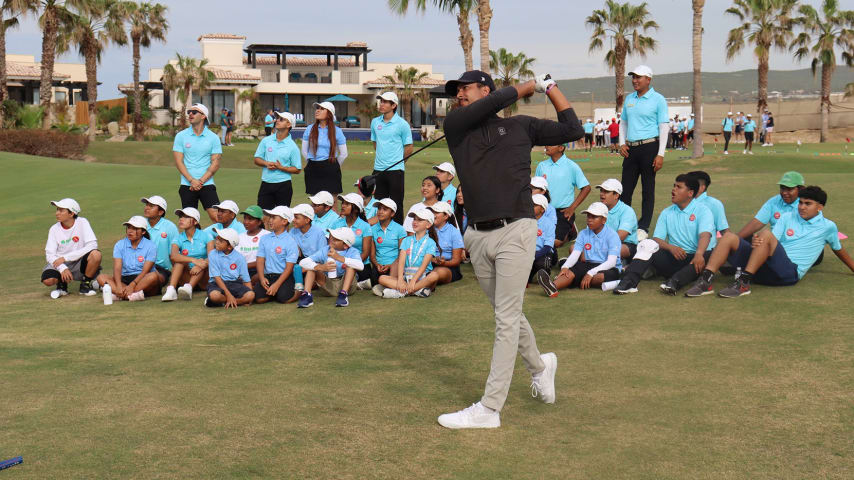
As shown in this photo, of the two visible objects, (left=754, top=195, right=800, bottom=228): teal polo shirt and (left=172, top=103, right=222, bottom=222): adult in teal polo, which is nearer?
(left=754, top=195, right=800, bottom=228): teal polo shirt

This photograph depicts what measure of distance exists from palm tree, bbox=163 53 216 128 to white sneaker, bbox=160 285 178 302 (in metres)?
52.7

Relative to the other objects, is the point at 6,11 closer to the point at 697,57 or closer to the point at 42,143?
the point at 42,143

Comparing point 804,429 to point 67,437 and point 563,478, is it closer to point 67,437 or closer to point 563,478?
point 563,478

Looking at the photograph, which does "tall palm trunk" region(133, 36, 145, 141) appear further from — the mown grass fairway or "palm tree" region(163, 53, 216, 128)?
the mown grass fairway

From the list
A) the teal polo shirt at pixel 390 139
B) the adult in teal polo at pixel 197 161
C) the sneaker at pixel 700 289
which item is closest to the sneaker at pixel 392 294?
the teal polo shirt at pixel 390 139

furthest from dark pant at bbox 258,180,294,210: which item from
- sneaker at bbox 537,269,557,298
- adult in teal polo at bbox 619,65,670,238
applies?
adult in teal polo at bbox 619,65,670,238

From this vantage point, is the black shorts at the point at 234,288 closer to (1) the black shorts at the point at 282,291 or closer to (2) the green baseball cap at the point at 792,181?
(1) the black shorts at the point at 282,291

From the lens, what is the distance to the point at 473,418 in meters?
5.00

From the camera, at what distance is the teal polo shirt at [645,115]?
10625 millimetres

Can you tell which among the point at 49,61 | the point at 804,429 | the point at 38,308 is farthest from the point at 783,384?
the point at 49,61

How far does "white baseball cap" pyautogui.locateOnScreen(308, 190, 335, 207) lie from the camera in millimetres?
10234

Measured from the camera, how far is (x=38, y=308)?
362 inches

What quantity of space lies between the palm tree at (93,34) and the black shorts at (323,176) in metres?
35.8

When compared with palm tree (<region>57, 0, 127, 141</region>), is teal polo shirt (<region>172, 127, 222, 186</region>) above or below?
below
